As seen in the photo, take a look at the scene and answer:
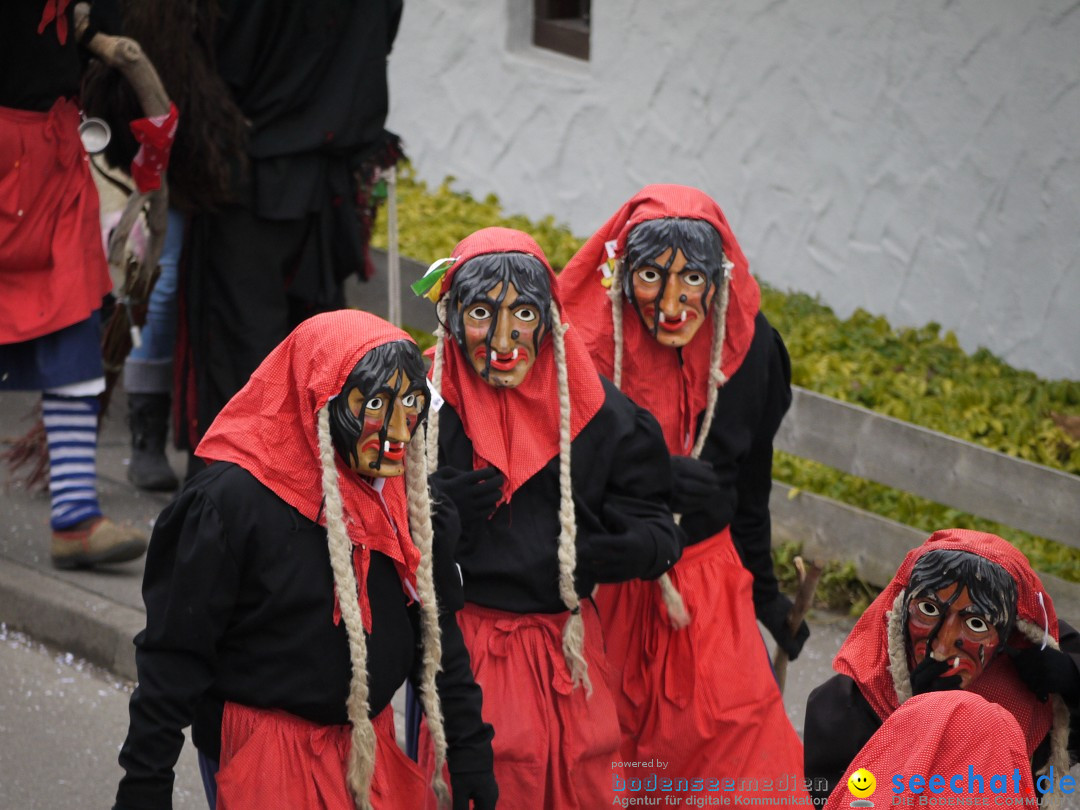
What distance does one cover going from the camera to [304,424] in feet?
10.3

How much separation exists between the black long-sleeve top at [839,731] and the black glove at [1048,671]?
0.06 metres

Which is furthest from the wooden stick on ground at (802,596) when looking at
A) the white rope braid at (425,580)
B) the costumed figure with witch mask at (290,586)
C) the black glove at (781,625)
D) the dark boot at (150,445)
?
the dark boot at (150,445)

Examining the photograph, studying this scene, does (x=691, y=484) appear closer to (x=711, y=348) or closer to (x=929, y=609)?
(x=711, y=348)

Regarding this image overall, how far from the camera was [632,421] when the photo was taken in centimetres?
388

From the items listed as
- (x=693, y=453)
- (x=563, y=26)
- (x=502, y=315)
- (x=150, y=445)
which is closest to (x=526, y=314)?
(x=502, y=315)

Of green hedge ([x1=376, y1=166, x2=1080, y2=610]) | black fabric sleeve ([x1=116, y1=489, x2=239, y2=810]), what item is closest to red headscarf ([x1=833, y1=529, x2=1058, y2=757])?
black fabric sleeve ([x1=116, y1=489, x2=239, y2=810])

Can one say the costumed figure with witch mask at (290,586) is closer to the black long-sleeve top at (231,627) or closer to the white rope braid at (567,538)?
the black long-sleeve top at (231,627)

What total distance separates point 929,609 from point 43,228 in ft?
10.1

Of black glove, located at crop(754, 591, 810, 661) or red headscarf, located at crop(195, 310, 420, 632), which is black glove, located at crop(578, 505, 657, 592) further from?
black glove, located at crop(754, 591, 810, 661)

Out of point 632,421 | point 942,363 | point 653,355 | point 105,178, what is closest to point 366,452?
point 632,421

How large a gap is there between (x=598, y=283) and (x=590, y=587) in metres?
0.87

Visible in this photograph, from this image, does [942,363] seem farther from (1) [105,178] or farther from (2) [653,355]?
(1) [105,178]

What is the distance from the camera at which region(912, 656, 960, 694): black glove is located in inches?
133

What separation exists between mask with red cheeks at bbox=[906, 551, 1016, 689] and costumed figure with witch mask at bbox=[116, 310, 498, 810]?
1.04 m
